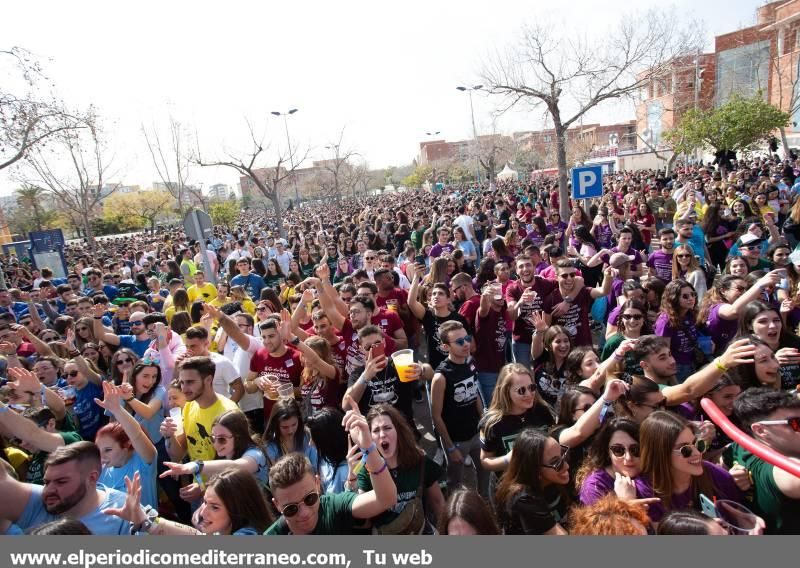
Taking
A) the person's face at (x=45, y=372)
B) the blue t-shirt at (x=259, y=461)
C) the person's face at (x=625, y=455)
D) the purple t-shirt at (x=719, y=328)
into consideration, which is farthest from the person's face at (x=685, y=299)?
the person's face at (x=45, y=372)

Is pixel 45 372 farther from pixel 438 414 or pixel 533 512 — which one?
pixel 533 512

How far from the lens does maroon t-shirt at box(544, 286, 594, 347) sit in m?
4.90

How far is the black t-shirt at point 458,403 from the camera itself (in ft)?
12.3

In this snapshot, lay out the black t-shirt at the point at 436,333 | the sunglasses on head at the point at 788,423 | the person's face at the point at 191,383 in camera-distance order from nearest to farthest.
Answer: the sunglasses on head at the point at 788,423
the person's face at the point at 191,383
the black t-shirt at the point at 436,333

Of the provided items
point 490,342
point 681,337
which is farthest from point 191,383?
point 681,337

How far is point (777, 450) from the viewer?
2277 mm

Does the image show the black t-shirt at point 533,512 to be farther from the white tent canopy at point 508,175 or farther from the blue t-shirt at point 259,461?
the white tent canopy at point 508,175

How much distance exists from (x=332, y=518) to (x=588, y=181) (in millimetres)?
7349

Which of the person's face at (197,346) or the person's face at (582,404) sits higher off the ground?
the person's face at (197,346)

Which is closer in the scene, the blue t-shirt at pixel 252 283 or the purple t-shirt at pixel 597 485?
the purple t-shirt at pixel 597 485

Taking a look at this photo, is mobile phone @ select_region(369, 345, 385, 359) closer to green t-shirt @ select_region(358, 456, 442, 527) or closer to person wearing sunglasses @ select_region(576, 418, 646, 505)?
green t-shirt @ select_region(358, 456, 442, 527)

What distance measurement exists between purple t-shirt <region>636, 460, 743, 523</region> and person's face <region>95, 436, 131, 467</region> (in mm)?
3280

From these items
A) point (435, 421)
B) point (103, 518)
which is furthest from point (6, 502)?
point (435, 421)

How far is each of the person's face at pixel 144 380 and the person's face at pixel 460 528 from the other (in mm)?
3167
